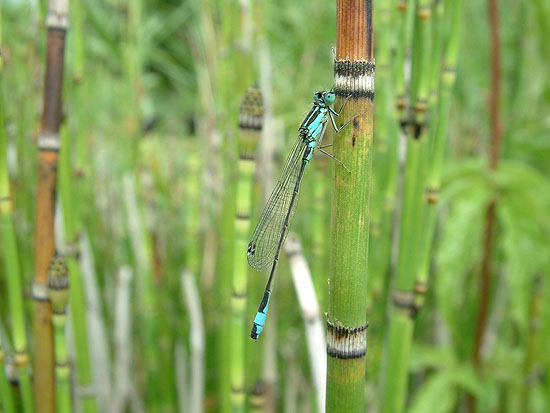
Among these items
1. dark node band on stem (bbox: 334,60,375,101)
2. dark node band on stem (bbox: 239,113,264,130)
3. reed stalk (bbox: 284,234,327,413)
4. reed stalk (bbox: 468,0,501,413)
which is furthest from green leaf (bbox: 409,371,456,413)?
dark node band on stem (bbox: 334,60,375,101)

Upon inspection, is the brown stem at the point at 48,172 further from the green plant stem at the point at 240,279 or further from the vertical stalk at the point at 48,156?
the green plant stem at the point at 240,279

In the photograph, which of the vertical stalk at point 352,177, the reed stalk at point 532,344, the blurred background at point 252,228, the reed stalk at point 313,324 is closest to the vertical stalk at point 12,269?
the blurred background at point 252,228

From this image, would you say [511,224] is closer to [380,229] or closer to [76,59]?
[380,229]

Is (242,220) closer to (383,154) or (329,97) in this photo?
(329,97)

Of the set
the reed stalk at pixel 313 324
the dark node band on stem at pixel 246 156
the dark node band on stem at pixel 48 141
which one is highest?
the dark node band on stem at pixel 48 141

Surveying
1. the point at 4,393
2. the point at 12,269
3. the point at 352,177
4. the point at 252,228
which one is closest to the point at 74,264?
the point at 12,269

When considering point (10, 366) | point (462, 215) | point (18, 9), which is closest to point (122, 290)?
point (10, 366)

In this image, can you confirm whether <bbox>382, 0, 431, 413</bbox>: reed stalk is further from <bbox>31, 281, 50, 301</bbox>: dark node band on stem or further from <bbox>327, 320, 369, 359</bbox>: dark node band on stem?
<bbox>31, 281, 50, 301</bbox>: dark node band on stem
